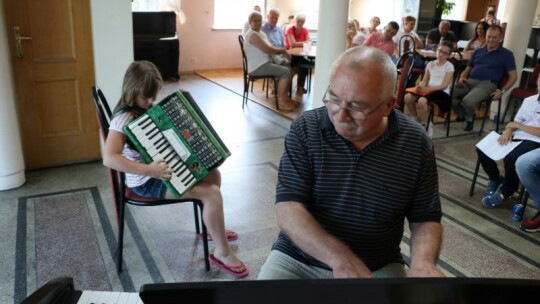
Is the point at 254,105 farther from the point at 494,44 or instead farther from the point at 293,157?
the point at 293,157

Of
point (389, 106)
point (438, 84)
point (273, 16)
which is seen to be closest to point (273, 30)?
point (273, 16)

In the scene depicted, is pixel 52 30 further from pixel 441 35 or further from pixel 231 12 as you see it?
pixel 441 35

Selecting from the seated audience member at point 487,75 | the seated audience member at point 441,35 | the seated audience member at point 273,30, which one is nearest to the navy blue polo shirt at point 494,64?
the seated audience member at point 487,75

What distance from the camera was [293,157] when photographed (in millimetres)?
1474

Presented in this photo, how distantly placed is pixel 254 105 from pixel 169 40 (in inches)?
95.9

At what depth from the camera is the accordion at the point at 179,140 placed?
2049mm

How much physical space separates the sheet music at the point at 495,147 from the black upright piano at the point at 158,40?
18.4 feet

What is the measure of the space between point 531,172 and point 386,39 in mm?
3930

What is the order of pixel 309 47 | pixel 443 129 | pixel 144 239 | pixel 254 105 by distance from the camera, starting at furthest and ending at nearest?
pixel 309 47, pixel 254 105, pixel 443 129, pixel 144 239

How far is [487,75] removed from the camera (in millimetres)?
4934

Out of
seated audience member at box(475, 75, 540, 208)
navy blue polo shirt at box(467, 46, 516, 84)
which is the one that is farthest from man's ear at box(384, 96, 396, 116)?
navy blue polo shirt at box(467, 46, 516, 84)

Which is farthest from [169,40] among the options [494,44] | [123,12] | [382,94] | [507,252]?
[382,94]

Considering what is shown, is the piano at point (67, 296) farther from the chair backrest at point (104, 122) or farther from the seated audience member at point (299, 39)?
the seated audience member at point (299, 39)

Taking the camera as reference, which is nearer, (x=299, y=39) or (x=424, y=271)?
(x=424, y=271)
